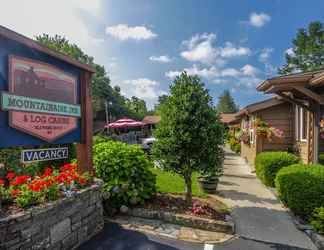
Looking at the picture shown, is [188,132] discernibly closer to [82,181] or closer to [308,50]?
[82,181]

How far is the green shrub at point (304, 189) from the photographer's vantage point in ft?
14.2

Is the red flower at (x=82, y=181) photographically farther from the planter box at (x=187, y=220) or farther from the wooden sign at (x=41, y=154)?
the planter box at (x=187, y=220)

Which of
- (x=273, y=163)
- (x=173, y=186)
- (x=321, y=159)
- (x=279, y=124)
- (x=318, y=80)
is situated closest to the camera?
(x=318, y=80)

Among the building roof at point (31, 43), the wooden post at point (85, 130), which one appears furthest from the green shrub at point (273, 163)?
the building roof at point (31, 43)

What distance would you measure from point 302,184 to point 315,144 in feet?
5.90

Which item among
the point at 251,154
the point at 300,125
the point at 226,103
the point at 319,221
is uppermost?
the point at 226,103

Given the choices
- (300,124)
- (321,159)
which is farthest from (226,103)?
(321,159)

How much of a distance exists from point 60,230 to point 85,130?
5.91 feet

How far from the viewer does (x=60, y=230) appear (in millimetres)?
3285

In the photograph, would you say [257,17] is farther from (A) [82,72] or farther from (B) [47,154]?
(B) [47,154]

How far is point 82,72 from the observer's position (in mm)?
4258

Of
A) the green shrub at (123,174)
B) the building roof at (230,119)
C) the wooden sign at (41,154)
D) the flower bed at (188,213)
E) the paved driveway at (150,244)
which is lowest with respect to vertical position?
the paved driveway at (150,244)

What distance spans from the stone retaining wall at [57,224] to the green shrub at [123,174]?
0.63 m

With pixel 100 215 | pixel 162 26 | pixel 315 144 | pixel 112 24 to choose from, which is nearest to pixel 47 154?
pixel 100 215
